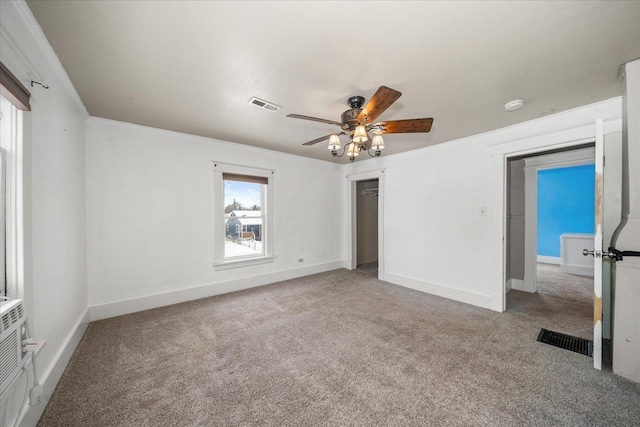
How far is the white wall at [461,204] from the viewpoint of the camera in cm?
283

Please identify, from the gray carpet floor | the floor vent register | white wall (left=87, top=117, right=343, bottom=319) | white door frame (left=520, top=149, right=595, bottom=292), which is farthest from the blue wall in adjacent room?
white wall (left=87, top=117, right=343, bottom=319)

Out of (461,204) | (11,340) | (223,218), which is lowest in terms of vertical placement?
(11,340)

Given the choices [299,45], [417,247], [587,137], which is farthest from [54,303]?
[587,137]

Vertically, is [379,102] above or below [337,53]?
below

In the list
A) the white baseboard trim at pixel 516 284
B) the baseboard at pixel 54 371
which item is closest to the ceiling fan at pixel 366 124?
the baseboard at pixel 54 371

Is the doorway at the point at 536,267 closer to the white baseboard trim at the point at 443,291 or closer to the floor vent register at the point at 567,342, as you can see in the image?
the floor vent register at the point at 567,342

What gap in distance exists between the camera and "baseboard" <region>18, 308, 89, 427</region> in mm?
1407

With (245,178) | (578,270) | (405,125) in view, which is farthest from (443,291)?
(245,178)

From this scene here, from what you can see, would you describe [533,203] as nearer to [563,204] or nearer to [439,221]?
[439,221]

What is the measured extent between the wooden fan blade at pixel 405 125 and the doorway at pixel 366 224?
377cm

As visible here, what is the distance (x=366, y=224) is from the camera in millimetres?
6266

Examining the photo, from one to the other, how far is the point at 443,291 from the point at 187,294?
393cm

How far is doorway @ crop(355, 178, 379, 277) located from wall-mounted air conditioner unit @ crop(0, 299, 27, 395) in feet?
16.8

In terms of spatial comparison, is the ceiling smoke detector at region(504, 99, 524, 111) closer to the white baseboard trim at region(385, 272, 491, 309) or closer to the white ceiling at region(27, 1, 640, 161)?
the white ceiling at region(27, 1, 640, 161)
